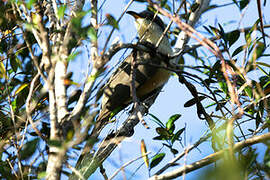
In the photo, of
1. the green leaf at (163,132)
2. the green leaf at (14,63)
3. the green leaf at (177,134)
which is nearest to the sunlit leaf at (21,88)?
the green leaf at (14,63)

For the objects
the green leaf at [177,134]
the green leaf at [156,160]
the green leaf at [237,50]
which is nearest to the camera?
the green leaf at [156,160]

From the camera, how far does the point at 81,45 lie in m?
2.78

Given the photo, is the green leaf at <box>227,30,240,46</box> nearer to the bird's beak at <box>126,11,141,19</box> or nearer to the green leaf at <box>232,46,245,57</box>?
the green leaf at <box>232,46,245,57</box>

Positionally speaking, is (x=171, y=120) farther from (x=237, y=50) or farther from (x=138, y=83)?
(x=237, y=50)

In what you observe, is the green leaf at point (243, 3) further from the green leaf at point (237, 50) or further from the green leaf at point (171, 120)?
the green leaf at point (171, 120)

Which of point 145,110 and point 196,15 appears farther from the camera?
point 145,110

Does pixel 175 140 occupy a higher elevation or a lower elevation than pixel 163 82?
lower

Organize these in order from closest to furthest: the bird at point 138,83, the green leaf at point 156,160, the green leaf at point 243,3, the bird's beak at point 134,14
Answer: the green leaf at point 243,3 < the green leaf at point 156,160 < the bird at point 138,83 < the bird's beak at point 134,14

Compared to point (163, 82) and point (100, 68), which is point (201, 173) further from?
point (163, 82)

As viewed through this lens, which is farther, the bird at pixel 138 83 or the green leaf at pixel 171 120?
the bird at pixel 138 83

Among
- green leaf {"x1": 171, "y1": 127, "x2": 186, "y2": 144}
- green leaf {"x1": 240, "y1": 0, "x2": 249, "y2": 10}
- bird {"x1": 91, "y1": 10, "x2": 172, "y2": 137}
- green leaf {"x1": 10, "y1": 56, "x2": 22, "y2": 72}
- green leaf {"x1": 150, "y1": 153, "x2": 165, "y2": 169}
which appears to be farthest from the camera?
bird {"x1": 91, "y1": 10, "x2": 172, "y2": 137}

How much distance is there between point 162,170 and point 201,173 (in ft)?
5.06

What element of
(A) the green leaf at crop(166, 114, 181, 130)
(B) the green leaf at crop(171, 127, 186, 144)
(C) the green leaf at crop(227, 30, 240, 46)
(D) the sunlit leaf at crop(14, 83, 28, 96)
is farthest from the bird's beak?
(B) the green leaf at crop(171, 127, 186, 144)

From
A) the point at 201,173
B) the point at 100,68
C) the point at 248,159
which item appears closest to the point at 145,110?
the point at 100,68
